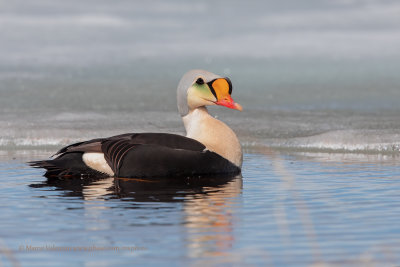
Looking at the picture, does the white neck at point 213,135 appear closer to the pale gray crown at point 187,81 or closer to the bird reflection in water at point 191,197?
the pale gray crown at point 187,81

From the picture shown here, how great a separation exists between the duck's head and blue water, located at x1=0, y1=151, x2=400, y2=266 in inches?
36.2

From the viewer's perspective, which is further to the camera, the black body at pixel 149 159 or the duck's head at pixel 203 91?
the duck's head at pixel 203 91

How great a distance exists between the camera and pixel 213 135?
8617mm

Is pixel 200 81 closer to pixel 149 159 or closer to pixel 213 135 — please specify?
pixel 213 135

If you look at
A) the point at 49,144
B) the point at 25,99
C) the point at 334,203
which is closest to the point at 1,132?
the point at 49,144

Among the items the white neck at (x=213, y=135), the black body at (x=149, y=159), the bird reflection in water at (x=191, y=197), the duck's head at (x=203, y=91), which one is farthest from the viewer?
the duck's head at (x=203, y=91)

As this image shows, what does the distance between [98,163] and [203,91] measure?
1.49 meters

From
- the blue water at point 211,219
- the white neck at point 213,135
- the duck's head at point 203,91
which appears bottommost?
the blue water at point 211,219

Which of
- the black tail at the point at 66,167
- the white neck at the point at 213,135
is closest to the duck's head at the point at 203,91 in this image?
the white neck at the point at 213,135

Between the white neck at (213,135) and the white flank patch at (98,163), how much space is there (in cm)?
107

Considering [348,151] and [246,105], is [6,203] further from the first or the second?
[246,105]

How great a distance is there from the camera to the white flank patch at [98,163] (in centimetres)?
827

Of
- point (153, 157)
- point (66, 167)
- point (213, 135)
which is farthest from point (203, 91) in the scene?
point (66, 167)

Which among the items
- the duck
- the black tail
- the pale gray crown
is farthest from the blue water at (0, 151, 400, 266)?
the pale gray crown
